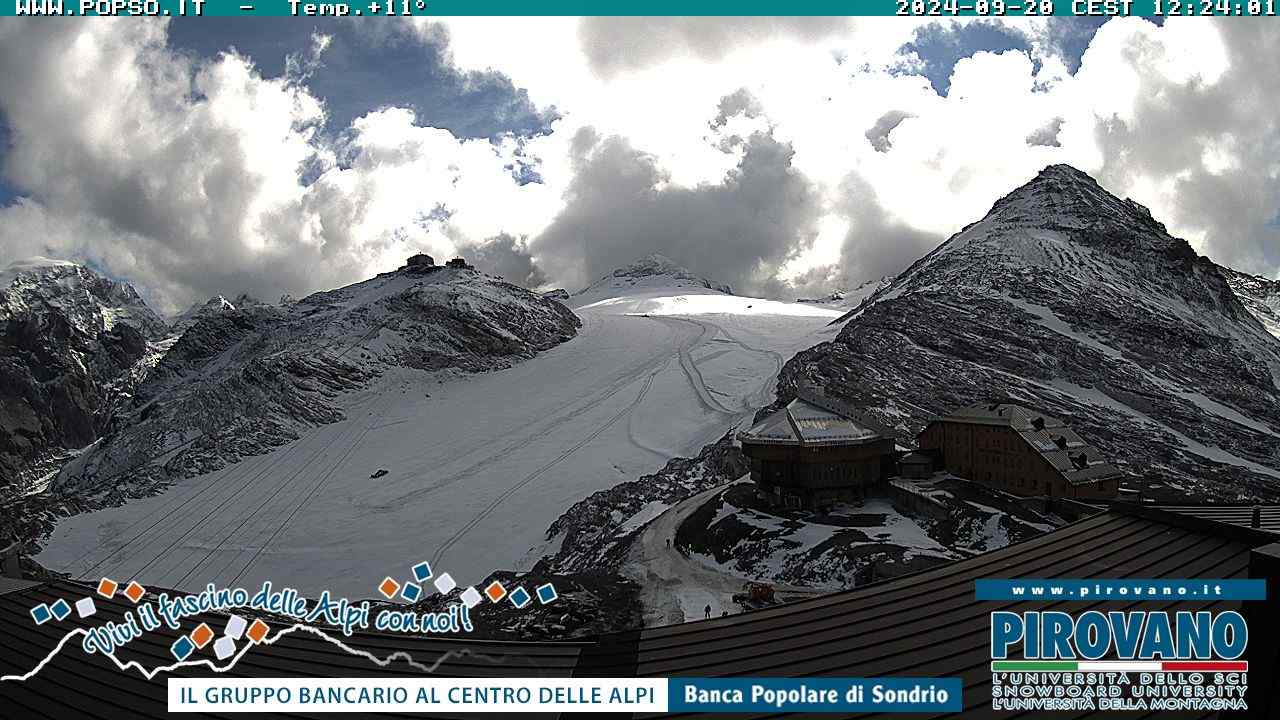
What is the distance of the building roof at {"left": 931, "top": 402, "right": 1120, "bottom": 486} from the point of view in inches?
1556

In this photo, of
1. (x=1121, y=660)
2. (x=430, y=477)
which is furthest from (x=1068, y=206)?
(x=1121, y=660)

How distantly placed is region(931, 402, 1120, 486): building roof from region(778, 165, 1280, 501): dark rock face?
7081 millimetres

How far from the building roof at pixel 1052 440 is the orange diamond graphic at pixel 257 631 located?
41.6m

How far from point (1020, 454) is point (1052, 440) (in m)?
2.40

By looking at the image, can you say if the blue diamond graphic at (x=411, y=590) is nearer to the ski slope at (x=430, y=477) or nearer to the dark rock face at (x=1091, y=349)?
the ski slope at (x=430, y=477)

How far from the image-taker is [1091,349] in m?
76.6

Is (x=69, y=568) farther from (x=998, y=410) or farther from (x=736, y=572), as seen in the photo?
(x=998, y=410)

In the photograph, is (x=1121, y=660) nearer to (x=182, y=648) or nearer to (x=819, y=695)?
(x=819, y=695)

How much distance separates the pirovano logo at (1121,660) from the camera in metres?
9.66

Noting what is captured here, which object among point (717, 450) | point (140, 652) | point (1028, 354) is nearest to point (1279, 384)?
point (1028, 354)

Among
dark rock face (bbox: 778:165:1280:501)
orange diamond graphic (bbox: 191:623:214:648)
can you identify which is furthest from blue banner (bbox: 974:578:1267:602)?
dark rock face (bbox: 778:165:1280:501)

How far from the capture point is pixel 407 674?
36.0 feet

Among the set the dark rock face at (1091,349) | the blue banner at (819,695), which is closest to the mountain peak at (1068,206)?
the dark rock face at (1091,349)

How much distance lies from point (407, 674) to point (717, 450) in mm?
51116
